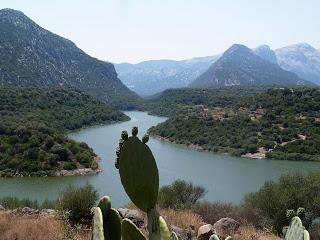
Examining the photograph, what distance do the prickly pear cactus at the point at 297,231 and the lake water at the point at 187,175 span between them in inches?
985

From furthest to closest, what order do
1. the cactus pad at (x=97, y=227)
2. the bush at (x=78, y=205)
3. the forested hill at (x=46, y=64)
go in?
the forested hill at (x=46, y=64), the bush at (x=78, y=205), the cactus pad at (x=97, y=227)

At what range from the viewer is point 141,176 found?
105 inches

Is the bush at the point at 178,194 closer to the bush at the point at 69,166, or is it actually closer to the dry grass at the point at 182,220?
the dry grass at the point at 182,220

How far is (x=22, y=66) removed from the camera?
11075cm

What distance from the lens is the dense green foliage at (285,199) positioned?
1707 centimetres

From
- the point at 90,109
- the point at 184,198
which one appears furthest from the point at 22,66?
the point at 184,198

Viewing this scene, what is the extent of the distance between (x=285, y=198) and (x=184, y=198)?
5888 mm

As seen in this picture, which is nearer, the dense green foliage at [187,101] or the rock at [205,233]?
the rock at [205,233]

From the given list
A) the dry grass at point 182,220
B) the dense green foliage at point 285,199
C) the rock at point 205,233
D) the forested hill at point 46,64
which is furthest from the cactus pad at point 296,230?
the forested hill at point 46,64

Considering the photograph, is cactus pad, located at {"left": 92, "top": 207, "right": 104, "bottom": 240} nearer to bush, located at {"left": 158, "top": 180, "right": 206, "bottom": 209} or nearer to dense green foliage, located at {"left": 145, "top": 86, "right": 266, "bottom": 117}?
bush, located at {"left": 158, "top": 180, "right": 206, "bottom": 209}

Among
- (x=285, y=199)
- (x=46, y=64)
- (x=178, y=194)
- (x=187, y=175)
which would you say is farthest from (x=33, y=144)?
(x=46, y=64)

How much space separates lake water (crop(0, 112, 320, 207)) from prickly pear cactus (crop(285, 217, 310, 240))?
985 inches

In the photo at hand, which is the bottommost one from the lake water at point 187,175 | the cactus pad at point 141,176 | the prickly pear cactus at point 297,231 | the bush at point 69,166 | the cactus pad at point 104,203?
the lake water at point 187,175

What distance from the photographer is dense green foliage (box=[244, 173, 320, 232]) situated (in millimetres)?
17067
